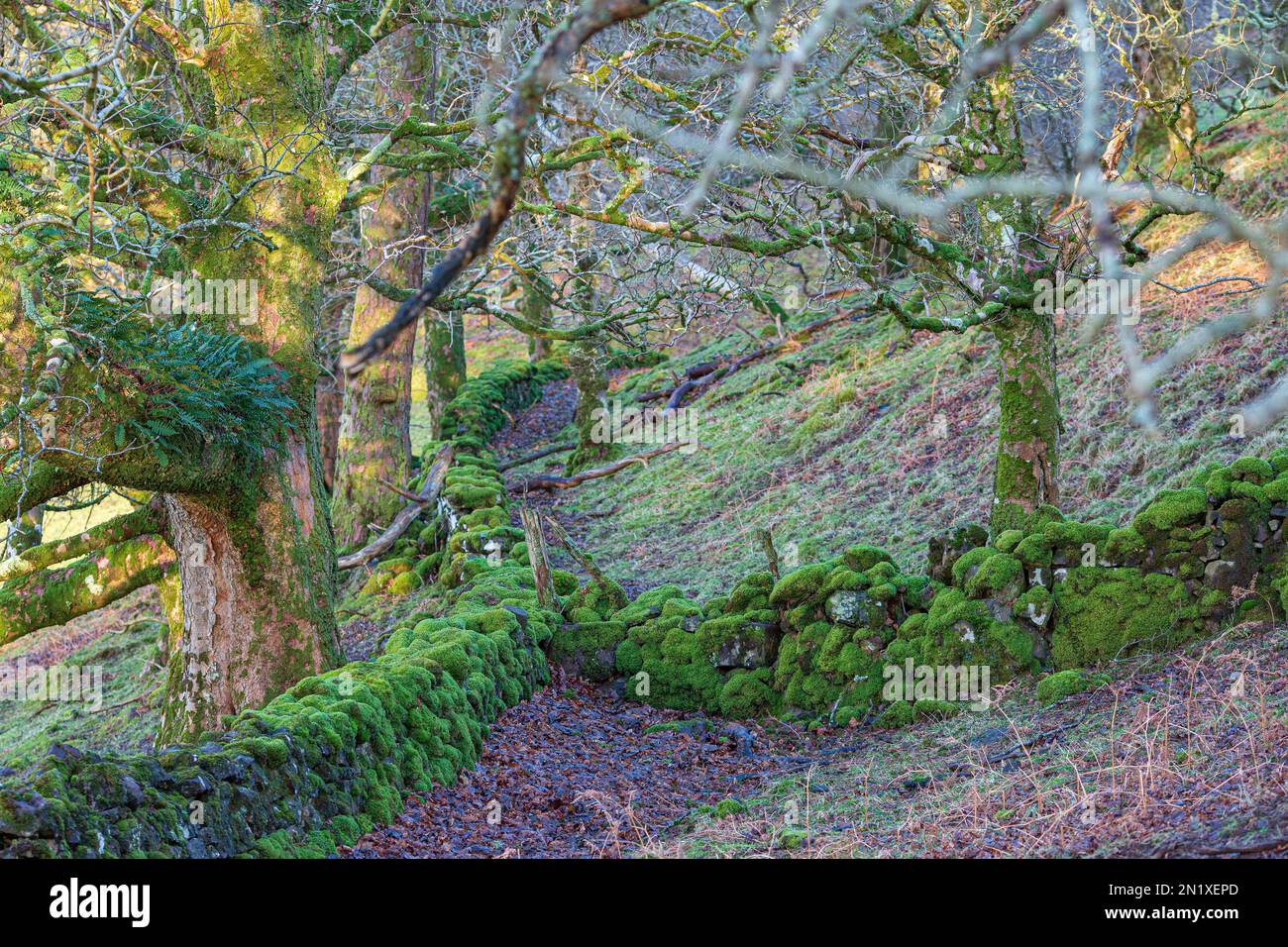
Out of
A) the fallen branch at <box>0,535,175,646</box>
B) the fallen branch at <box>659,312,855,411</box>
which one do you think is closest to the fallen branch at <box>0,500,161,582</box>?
the fallen branch at <box>0,535,175,646</box>

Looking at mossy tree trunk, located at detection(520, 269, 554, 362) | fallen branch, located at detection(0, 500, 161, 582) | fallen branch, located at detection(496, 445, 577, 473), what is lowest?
fallen branch, located at detection(0, 500, 161, 582)

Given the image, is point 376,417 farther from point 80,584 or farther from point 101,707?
point 80,584

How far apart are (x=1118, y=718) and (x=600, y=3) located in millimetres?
5379

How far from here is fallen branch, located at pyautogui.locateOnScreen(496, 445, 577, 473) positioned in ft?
54.0

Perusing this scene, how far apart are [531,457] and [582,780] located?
10.1m

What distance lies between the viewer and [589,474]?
1505 cm

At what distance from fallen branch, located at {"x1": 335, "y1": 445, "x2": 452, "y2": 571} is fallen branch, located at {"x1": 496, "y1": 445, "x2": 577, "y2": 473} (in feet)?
5.24

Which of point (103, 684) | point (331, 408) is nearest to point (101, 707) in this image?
point (103, 684)

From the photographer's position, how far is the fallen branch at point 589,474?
14.9m

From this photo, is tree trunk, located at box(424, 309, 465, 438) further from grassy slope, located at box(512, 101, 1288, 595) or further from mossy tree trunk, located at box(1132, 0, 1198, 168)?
mossy tree trunk, located at box(1132, 0, 1198, 168)

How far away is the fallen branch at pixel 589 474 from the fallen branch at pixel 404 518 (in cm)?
114

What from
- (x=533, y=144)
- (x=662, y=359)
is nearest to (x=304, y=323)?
(x=533, y=144)

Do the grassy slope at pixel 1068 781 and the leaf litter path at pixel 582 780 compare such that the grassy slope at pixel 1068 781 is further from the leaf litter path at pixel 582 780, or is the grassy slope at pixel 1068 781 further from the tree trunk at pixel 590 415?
the tree trunk at pixel 590 415
